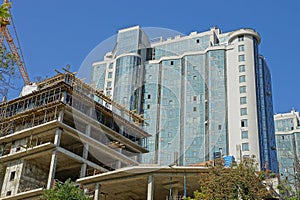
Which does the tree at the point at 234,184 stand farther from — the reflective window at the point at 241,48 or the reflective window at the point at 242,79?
the reflective window at the point at 241,48

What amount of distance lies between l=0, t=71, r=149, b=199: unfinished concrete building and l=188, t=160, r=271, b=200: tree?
1519 cm

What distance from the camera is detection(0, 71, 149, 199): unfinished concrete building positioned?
122ft

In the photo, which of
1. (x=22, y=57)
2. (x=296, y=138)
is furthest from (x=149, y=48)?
(x=296, y=138)

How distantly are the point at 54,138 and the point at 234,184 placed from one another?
22641mm

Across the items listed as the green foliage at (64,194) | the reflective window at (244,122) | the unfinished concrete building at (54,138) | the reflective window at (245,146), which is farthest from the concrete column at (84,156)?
the reflective window at (244,122)

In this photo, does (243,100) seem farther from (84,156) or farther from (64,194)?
(64,194)

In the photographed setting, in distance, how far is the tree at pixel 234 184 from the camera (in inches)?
814

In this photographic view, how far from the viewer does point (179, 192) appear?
1228 inches

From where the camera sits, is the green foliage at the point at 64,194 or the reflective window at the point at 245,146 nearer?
the green foliage at the point at 64,194

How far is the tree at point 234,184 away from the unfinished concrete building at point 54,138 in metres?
15.2

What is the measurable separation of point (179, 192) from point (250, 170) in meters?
10.6

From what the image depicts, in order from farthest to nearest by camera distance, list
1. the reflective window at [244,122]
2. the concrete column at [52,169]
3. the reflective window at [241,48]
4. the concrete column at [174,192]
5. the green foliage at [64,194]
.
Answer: the reflective window at [241,48] → the reflective window at [244,122] → the concrete column at [52,169] → the concrete column at [174,192] → the green foliage at [64,194]

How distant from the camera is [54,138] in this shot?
39.6 meters

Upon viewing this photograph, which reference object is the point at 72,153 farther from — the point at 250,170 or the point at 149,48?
the point at 149,48
